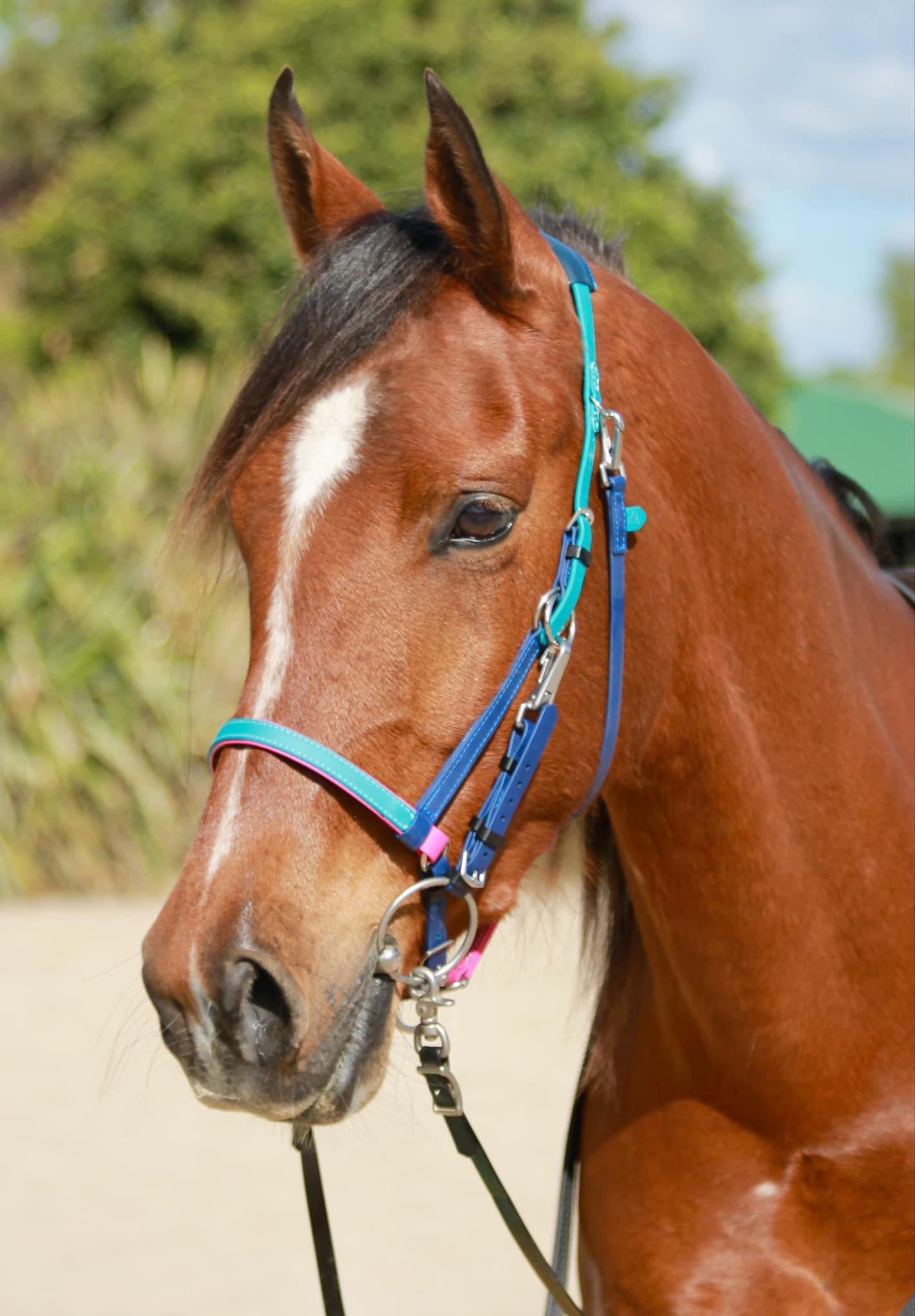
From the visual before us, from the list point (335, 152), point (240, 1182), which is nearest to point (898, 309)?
point (335, 152)

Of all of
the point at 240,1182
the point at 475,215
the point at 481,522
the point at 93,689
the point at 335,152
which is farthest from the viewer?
the point at 335,152

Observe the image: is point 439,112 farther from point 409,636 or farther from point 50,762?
point 50,762

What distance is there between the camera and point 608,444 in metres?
1.71

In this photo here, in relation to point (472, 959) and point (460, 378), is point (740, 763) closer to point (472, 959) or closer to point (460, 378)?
point (472, 959)

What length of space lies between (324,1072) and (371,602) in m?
0.53

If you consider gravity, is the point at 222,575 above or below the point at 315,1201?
above

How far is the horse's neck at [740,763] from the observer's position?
6.04 feet

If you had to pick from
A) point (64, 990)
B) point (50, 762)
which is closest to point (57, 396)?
point (50, 762)

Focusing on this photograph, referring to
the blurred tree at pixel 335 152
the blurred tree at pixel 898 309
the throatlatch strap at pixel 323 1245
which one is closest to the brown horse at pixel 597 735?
the throatlatch strap at pixel 323 1245

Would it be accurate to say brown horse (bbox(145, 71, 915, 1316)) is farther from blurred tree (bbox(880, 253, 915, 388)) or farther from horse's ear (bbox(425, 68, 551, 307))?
blurred tree (bbox(880, 253, 915, 388))

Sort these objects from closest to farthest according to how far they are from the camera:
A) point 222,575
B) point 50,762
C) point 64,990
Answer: point 222,575
point 64,990
point 50,762

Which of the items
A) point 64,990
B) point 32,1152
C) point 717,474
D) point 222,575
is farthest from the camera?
point 64,990

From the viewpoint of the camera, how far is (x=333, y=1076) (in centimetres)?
152

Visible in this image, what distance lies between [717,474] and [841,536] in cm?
37
